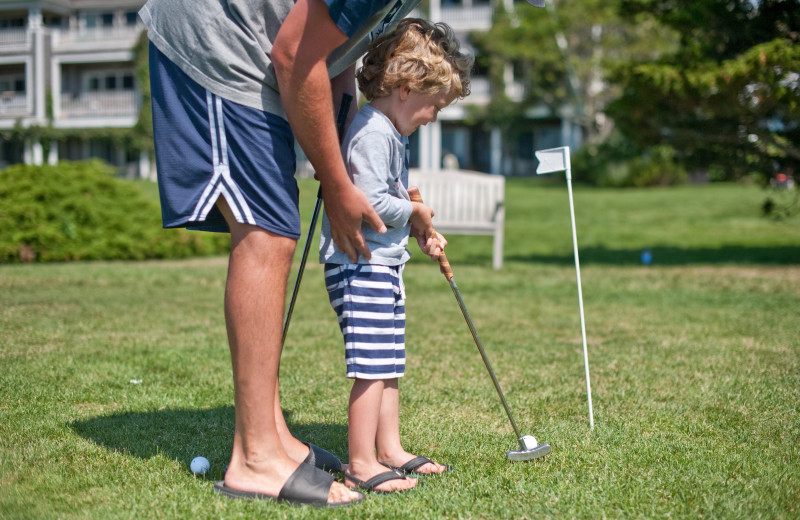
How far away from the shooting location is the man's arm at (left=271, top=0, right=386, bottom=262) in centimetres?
222

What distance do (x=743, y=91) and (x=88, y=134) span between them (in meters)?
32.9

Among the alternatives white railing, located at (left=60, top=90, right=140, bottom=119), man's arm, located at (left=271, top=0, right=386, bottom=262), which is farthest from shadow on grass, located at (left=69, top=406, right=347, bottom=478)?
white railing, located at (left=60, top=90, right=140, bottom=119)

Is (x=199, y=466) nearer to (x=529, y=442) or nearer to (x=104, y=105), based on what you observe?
(x=529, y=442)

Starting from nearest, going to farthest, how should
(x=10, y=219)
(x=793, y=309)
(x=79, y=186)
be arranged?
1. (x=793, y=309)
2. (x=10, y=219)
3. (x=79, y=186)

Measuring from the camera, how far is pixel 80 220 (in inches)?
400

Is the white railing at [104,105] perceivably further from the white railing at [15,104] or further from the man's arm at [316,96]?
the man's arm at [316,96]

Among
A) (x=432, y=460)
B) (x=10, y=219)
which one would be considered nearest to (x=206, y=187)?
(x=432, y=460)

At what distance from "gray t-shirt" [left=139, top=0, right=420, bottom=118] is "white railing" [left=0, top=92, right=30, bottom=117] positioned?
37.8 m

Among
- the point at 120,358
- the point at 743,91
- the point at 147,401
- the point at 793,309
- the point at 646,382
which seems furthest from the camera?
the point at 743,91

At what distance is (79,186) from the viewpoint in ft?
33.7

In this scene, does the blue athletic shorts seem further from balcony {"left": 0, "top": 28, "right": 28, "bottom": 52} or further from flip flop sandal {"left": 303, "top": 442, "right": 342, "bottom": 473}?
balcony {"left": 0, "top": 28, "right": 28, "bottom": 52}

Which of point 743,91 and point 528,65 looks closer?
point 743,91

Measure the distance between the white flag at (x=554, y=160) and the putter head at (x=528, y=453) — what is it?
1202 millimetres

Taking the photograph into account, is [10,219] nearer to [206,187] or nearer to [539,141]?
[206,187]
